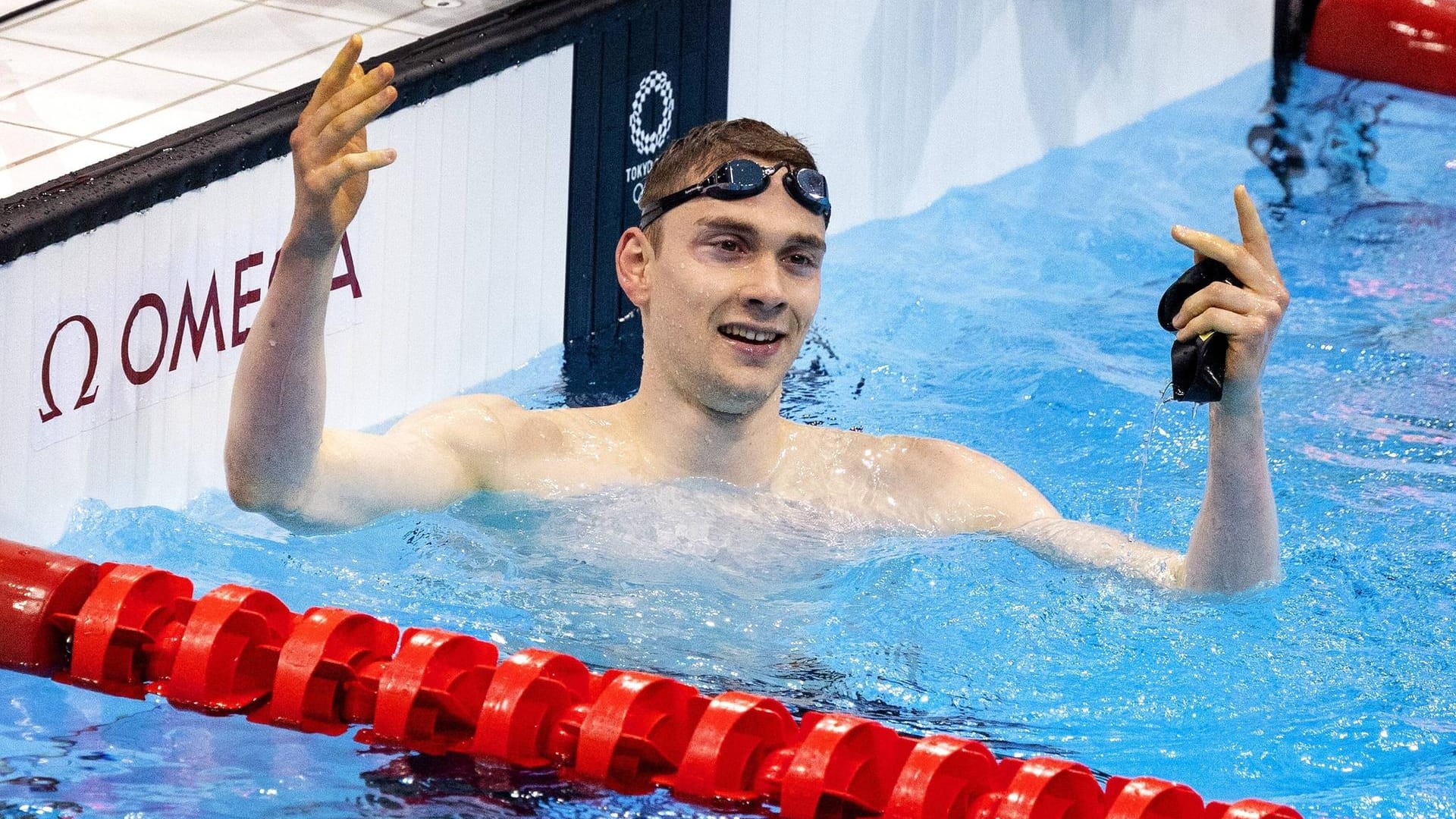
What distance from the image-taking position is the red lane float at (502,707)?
226 centimetres

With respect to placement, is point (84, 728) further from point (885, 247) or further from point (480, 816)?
point (885, 247)

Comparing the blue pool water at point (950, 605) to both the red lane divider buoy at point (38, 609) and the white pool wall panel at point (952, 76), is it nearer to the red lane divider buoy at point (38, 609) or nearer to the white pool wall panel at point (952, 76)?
the red lane divider buoy at point (38, 609)

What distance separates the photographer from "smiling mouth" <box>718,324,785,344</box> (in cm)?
304

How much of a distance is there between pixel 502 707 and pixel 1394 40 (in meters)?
6.13

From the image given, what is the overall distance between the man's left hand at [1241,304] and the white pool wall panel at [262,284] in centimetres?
203

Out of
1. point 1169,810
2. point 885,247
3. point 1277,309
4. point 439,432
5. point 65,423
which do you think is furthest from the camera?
point 885,247

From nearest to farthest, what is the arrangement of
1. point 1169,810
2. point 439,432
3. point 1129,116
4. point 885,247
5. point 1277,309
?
1. point 1169,810
2. point 1277,309
3. point 439,432
4. point 885,247
5. point 1129,116

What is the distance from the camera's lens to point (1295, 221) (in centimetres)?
652

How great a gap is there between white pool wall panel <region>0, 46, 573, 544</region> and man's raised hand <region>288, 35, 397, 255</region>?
122 centimetres

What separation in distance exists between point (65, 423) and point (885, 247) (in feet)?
10.4

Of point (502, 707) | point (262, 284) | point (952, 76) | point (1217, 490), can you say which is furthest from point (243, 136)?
point (952, 76)

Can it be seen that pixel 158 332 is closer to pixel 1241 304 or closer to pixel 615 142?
pixel 615 142

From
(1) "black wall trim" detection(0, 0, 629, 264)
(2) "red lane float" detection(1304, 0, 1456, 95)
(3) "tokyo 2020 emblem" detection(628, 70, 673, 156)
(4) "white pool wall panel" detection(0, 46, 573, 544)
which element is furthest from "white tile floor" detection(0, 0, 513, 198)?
(2) "red lane float" detection(1304, 0, 1456, 95)

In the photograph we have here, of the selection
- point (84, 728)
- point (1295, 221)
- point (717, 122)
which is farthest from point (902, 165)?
point (84, 728)
